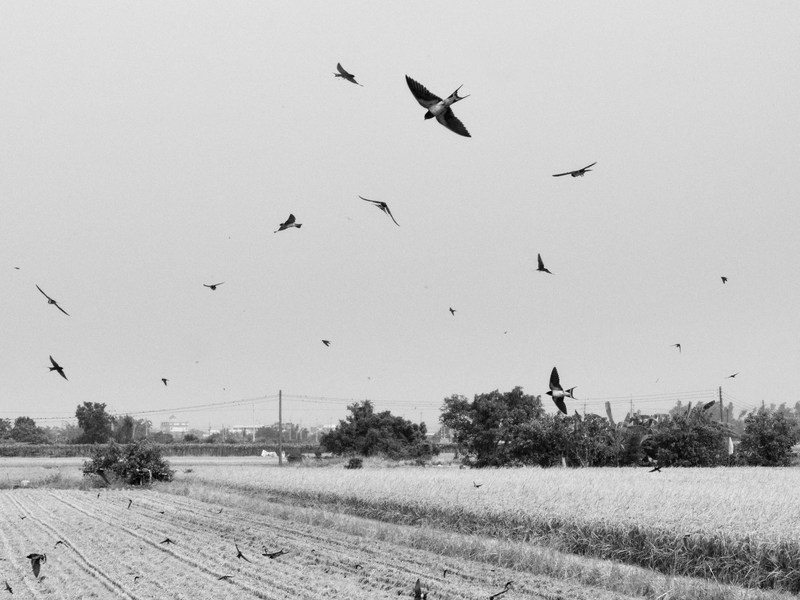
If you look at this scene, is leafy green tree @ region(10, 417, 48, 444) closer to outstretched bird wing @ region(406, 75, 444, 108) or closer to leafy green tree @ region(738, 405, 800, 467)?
leafy green tree @ region(738, 405, 800, 467)

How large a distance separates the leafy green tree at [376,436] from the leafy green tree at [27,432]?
65.5 meters

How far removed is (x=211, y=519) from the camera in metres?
24.5

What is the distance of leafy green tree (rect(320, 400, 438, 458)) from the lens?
68562 millimetres

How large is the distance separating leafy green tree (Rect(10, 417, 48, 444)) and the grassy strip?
330 feet

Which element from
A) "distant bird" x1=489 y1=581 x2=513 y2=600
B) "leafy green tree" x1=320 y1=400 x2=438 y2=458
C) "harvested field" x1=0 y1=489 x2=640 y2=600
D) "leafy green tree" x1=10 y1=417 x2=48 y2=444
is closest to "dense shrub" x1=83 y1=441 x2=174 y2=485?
"harvested field" x1=0 y1=489 x2=640 y2=600

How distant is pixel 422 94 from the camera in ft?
19.9

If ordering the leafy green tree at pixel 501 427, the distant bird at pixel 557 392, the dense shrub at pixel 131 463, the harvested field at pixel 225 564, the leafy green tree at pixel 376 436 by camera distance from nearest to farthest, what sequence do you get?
the distant bird at pixel 557 392
the harvested field at pixel 225 564
the dense shrub at pixel 131 463
the leafy green tree at pixel 501 427
the leafy green tree at pixel 376 436

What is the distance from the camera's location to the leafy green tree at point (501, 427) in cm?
4988

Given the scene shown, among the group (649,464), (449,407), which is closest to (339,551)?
(649,464)

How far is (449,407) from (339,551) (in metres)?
41.8

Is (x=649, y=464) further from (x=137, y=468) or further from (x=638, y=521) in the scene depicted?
(x=638, y=521)

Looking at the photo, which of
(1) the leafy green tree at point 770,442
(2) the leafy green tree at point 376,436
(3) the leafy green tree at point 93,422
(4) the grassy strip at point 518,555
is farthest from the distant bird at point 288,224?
(3) the leafy green tree at point 93,422

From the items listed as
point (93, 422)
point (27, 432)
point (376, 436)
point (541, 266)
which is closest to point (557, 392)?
point (541, 266)

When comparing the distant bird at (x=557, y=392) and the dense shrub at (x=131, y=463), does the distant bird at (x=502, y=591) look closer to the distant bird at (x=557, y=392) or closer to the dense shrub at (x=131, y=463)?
the distant bird at (x=557, y=392)
